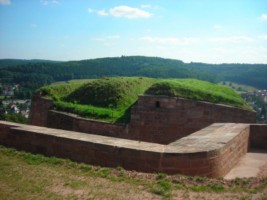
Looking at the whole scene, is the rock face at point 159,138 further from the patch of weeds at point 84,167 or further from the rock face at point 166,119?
the patch of weeds at point 84,167

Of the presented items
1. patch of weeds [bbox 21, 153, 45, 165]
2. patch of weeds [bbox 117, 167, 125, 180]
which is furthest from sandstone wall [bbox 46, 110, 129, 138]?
patch of weeds [bbox 117, 167, 125, 180]

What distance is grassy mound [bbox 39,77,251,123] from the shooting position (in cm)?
1102

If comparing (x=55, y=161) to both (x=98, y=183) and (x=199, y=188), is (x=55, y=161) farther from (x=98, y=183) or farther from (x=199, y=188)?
(x=199, y=188)

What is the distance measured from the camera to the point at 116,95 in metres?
12.4

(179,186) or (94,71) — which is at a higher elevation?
(94,71)

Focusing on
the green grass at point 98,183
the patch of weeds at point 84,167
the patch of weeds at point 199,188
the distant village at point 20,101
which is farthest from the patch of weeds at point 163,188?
the distant village at point 20,101

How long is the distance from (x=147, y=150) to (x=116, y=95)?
757 cm

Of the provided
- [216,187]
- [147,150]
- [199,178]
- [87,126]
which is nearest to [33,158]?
[147,150]

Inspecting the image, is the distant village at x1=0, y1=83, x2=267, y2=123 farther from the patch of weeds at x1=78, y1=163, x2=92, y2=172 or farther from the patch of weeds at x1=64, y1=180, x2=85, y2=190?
the patch of weeds at x1=64, y1=180, x2=85, y2=190

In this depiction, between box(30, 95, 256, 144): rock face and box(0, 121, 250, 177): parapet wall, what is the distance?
3.39 metres

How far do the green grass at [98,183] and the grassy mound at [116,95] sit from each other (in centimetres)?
563

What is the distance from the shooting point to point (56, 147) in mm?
5977

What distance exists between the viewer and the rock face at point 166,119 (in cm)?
1035

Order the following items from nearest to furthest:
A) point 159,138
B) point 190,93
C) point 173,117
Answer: point 173,117
point 159,138
point 190,93
